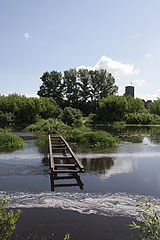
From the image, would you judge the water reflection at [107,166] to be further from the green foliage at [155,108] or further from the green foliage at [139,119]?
the green foliage at [155,108]

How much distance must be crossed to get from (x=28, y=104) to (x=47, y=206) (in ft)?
Answer: 94.1

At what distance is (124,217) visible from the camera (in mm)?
4457

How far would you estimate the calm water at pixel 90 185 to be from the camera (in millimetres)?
5051

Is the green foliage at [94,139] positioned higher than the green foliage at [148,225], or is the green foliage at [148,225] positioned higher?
the green foliage at [94,139]

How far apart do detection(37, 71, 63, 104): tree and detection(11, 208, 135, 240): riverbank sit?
153 ft

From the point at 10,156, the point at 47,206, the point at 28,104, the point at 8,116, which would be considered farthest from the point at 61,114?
the point at 47,206

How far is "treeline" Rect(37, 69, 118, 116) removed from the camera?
50.9m

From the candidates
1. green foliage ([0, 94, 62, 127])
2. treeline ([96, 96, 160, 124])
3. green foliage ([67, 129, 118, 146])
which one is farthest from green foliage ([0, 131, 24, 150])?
treeline ([96, 96, 160, 124])

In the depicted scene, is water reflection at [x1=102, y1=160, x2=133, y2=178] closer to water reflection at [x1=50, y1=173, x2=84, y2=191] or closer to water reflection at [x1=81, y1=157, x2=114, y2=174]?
water reflection at [x1=81, y1=157, x2=114, y2=174]

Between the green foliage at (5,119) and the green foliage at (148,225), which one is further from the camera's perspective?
the green foliage at (5,119)

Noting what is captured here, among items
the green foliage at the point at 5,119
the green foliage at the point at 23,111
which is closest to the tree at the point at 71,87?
the green foliage at the point at 23,111

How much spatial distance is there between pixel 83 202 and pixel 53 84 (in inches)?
1847

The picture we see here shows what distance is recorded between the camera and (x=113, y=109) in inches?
1645

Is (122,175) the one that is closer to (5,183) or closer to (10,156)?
(5,183)
